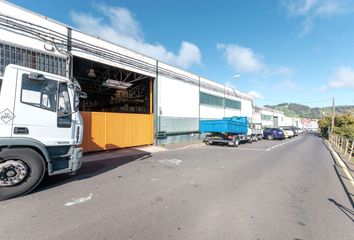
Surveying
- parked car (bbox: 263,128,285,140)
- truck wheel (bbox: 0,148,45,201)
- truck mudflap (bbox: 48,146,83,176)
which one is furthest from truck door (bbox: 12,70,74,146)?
parked car (bbox: 263,128,285,140)

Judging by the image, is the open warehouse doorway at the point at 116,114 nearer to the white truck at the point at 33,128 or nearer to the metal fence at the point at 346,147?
the white truck at the point at 33,128

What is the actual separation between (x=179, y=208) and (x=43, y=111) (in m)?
4.09

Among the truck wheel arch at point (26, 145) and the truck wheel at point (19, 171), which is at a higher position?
the truck wheel arch at point (26, 145)

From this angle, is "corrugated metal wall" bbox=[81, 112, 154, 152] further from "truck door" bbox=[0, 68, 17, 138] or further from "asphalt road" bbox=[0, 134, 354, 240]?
"truck door" bbox=[0, 68, 17, 138]

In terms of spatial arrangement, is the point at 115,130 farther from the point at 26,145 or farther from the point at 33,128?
the point at 26,145

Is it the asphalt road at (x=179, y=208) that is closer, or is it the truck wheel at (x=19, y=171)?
the asphalt road at (x=179, y=208)

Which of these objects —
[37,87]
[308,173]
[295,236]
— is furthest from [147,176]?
[308,173]

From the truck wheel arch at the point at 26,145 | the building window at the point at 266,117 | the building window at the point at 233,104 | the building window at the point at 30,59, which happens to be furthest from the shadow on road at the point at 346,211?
the building window at the point at 266,117

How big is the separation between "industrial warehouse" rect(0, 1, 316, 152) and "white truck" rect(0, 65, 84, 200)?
57.6 inches

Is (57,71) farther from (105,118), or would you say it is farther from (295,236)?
(295,236)

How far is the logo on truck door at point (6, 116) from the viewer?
469cm

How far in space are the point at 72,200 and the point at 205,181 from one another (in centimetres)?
378

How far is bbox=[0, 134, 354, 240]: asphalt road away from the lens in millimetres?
3498

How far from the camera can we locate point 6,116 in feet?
15.5
